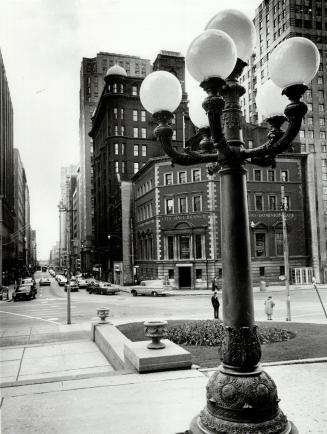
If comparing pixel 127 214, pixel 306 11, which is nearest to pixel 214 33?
pixel 127 214

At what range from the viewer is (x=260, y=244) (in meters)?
49.5

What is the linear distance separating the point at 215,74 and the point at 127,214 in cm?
6019

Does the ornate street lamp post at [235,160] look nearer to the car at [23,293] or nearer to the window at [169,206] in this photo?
the car at [23,293]

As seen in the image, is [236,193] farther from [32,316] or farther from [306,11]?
[306,11]

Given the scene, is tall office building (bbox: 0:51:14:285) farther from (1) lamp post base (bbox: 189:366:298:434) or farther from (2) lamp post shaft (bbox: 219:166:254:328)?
(1) lamp post base (bbox: 189:366:298:434)

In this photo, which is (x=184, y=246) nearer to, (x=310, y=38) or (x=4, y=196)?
(x=4, y=196)

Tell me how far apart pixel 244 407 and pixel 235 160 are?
2807mm

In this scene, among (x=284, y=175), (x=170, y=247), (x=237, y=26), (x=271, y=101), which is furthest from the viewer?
(x=284, y=175)

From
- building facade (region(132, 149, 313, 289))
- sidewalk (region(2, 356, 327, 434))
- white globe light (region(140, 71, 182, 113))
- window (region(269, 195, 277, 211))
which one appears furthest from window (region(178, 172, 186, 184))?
white globe light (region(140, 71, 182, 113))

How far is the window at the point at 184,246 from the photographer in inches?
1941

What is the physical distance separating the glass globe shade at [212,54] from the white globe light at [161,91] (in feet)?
3.06

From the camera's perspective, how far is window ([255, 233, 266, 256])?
162 ft

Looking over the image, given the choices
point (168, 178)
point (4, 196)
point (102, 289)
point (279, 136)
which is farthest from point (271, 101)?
point (4, 196)

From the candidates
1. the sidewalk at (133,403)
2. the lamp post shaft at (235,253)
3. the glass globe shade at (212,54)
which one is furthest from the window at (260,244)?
the glass globe shade at (212,54)
